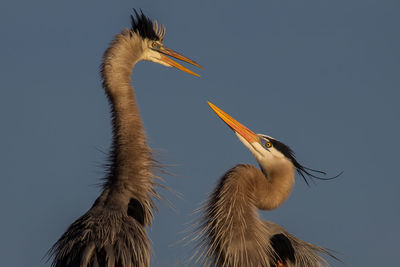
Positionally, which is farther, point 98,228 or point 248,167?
point 248,167

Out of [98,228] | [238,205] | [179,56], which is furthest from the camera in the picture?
[179,56]

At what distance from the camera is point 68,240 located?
298 inches

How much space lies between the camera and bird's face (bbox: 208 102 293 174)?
8.34 meters

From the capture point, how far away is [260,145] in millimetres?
8523

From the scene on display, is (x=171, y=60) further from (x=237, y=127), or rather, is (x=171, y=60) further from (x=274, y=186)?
(x=274, y=186)

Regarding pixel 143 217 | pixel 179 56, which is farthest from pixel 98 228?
pixel 179 56

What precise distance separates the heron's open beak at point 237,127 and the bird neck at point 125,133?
34.4 inches

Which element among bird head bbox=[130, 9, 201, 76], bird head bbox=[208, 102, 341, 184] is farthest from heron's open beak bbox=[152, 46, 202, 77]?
bird head bbox=[208, 102, 341, 184]

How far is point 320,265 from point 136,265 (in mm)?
2013

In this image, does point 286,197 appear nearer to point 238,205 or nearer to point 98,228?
point 238,205

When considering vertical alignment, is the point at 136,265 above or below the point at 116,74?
below

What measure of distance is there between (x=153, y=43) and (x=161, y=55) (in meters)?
0.19

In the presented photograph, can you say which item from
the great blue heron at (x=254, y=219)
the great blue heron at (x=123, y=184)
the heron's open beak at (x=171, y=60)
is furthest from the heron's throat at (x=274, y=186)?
the heron's open beak at (x=171, y=60)

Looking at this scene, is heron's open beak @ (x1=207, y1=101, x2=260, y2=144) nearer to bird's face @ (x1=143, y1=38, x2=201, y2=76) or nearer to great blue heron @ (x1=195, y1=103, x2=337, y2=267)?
great blue heron @ (x1=195, y1=103, x2=337, y2=267)
